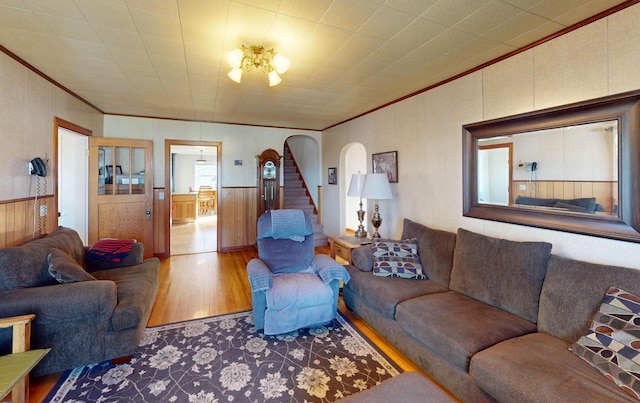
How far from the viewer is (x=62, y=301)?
6.35 ft

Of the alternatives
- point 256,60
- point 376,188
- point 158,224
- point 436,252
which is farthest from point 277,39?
point 158,224

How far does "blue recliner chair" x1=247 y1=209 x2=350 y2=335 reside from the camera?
2480 mm

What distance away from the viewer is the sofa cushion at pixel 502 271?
2018 millimetres

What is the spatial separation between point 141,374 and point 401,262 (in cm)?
233

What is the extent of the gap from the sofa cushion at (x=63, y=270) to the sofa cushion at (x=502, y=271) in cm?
303

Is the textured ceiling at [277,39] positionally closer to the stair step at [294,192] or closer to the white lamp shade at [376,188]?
the white lamp shade at [376,188]

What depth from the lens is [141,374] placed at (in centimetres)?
205

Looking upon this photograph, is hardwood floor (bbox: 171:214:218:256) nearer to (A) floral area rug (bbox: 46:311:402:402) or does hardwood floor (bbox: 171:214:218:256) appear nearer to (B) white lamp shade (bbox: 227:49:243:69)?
(A) floral area rug (bbox: 46:311:402:402)

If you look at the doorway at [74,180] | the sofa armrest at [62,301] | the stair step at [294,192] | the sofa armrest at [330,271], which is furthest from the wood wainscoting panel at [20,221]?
the stair step at [294,192]

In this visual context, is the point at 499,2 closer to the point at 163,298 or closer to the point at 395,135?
the point at 395,135

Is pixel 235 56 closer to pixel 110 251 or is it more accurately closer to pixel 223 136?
pixel 110 251

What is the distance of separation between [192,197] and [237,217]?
4.49 metres

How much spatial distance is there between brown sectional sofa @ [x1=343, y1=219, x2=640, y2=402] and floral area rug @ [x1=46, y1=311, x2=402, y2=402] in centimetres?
38

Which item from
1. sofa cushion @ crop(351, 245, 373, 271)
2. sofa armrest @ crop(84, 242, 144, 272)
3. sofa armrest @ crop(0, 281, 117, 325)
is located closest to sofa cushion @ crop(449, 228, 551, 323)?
sofa cushion @ crop(351, 245, 373, 271)
